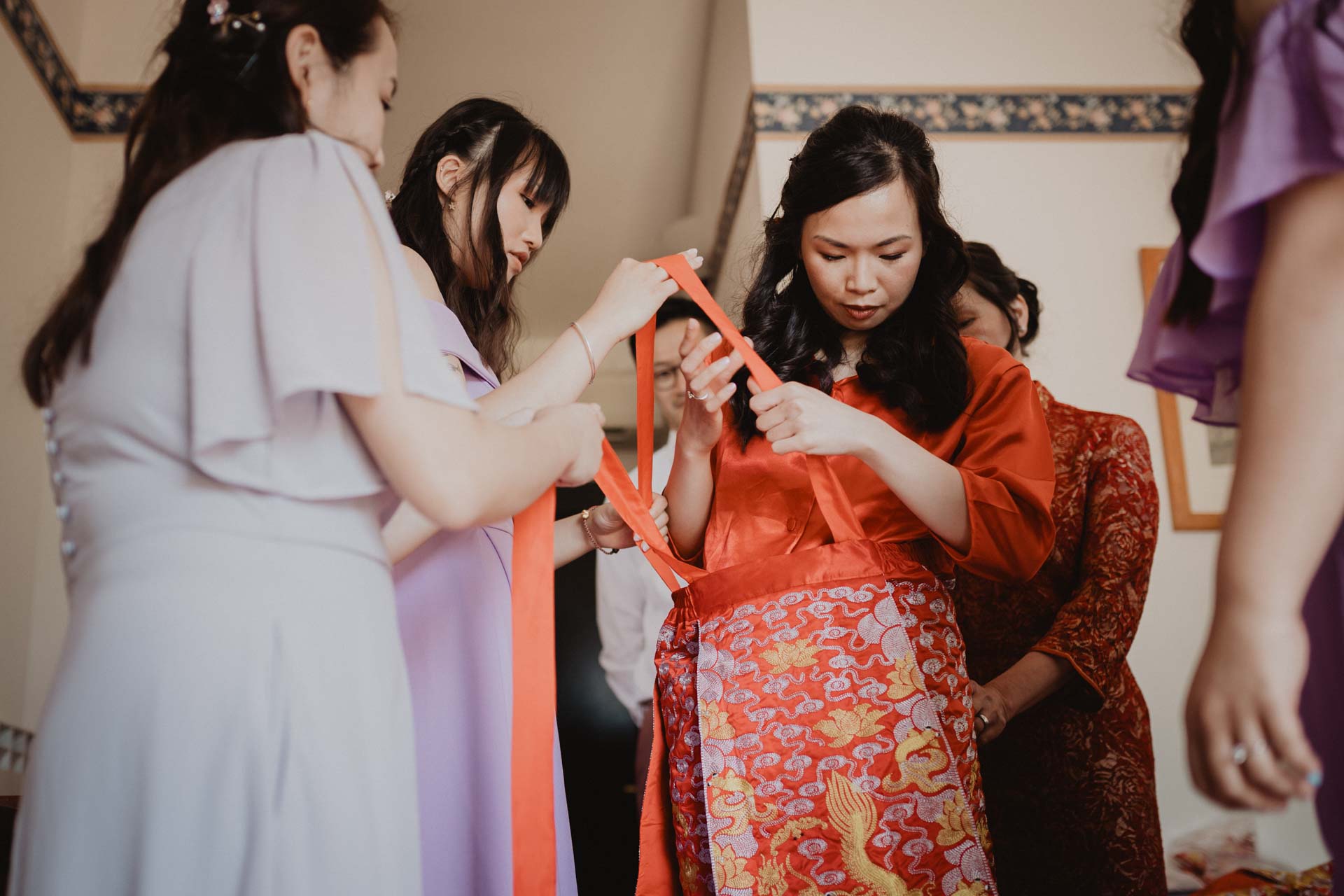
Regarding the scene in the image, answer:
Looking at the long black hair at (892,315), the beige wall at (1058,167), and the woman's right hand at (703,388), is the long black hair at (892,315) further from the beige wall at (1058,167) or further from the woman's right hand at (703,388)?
the beige wall at (1058,167)

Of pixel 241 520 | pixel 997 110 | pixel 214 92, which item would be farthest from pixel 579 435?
pixel 997 110

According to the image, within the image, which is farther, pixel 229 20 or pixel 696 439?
pixel 696 439

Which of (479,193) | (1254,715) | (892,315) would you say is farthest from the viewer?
(479,193)

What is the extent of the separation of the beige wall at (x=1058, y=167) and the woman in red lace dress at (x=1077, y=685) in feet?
4.61

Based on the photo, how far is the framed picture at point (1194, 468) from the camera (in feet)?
9.76

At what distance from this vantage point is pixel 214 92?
98 centimetres

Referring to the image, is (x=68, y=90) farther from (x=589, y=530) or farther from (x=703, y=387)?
(x=703, y=387)

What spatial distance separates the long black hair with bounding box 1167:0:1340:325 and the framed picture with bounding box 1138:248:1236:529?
7.93 feet

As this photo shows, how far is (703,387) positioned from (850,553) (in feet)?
0.91

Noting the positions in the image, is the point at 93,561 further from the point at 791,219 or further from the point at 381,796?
the point at 791,219

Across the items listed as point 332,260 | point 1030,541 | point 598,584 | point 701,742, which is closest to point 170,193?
point 332,260

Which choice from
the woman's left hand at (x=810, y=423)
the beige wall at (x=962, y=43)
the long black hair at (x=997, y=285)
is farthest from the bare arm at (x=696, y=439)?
the beige wall at (x=962, y=43)

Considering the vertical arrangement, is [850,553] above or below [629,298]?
below

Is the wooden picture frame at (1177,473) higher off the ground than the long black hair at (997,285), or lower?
lower
